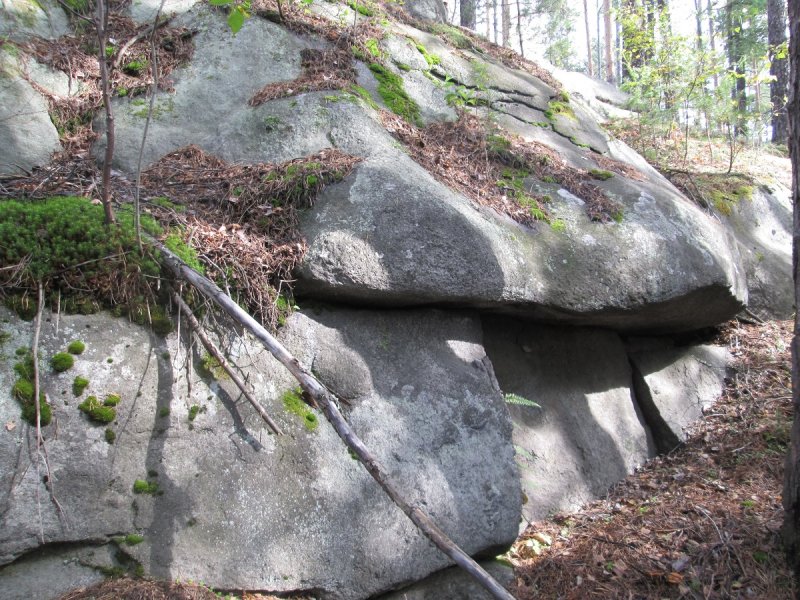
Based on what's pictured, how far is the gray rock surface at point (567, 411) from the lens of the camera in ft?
17.8

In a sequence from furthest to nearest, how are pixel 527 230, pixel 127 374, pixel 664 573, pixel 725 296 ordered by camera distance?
1. pixel 725 296
2. pixel 527 230
3. pixel 664 573
4. pixel 127 374

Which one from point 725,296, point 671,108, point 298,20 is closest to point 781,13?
point 671,108

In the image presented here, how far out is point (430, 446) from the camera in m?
4.21

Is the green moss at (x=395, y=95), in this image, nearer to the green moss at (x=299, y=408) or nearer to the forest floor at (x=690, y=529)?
the green moss at (x=299, y=408)

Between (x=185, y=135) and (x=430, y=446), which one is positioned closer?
(x=430, y=446)

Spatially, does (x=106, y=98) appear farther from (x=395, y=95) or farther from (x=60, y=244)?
(x=395, y=95)

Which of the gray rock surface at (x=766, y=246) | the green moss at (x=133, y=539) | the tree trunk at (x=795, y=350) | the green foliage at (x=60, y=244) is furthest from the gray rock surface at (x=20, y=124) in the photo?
the gray rock surface at (x=766, y=246)

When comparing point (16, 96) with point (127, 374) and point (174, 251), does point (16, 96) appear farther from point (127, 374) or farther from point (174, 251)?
point (127, 374)

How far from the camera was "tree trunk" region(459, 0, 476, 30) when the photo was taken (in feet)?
49.1

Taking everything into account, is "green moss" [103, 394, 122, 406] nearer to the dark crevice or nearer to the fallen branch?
the fallen branch

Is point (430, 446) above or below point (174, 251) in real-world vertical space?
below

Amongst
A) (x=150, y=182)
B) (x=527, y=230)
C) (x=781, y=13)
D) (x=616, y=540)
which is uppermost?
(x=781, y=13)

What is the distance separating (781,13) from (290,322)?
609 inches

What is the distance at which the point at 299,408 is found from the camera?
396cm
